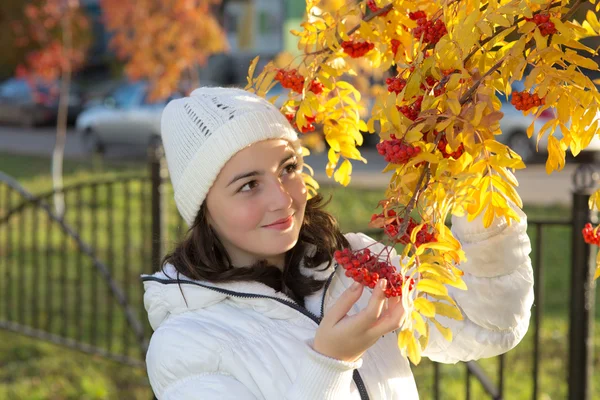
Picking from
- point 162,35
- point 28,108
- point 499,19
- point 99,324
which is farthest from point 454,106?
point 28,108

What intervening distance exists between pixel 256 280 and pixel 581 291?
1.76 m

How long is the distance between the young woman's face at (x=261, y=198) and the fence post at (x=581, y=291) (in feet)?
5.41

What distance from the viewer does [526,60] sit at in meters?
1.29

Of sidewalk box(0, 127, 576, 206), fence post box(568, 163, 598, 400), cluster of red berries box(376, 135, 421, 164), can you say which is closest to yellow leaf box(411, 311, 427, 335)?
cluster of red berries box(376, 135, 421, 164)

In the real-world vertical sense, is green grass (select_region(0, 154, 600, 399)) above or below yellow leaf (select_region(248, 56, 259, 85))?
below

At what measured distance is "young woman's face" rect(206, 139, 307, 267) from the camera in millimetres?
1687

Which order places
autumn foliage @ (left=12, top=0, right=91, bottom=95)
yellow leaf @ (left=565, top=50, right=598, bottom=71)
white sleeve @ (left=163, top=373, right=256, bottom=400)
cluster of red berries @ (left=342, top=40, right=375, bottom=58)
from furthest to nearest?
autumn foliage @ (left=12, top=0, right=91, bottom=95) → cluster of red berries @ (left=342, top=40, right=375, bottom=58) → white sleeve @ (left=163, top=373, right=256, bottom=400) → yellow leaf @ (left=565, top=50, right=598, bottom=71)

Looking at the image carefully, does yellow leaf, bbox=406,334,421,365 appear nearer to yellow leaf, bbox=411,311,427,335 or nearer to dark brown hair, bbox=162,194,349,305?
yellow leaf, bbox=411,311,427,335

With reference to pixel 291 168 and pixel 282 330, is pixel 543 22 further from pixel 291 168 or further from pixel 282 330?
pixel 282 330

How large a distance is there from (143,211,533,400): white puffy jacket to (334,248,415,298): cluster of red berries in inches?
11.7

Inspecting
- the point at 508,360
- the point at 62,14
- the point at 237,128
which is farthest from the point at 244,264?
the point at 62,14

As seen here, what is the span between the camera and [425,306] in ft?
3.99

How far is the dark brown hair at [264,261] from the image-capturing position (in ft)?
5.74

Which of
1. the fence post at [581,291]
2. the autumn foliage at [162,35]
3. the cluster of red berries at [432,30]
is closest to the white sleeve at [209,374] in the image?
Result: the cluster of red berries at [432,30]
